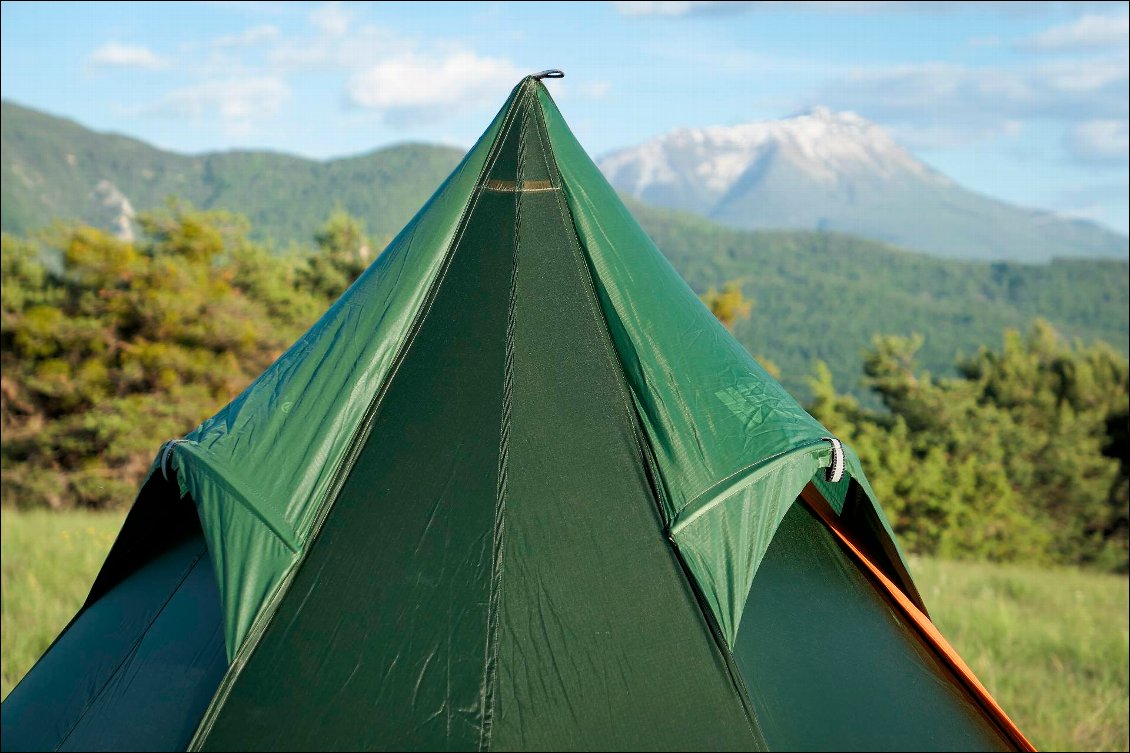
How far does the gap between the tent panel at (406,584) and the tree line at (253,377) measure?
13018 millimetres

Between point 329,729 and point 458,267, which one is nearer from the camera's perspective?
point 329,729

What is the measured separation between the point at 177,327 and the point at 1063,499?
2003 centimetres

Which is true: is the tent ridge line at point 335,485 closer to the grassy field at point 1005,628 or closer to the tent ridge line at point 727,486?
the tent ridge line at point 727,486

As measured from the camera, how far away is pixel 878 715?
2557 mm

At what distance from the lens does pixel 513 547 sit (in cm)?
253

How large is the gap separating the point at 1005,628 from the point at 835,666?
583cm

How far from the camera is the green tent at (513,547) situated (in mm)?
2365

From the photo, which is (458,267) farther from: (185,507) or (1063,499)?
(1063,499)

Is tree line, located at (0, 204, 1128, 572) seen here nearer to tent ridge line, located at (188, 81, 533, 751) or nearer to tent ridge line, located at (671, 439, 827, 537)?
tent ridge line, located at (188, 81, 533, 751)

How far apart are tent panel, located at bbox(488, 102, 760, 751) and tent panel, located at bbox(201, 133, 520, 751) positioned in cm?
8

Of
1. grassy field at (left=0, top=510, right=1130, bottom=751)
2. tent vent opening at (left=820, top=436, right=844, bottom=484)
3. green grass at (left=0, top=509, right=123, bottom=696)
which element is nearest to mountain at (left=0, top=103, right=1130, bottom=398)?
grassy field at (left=0, top=510, right=1130, bottom=751)

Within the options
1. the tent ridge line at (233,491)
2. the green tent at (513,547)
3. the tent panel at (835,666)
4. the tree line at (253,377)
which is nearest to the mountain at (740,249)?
the tree line at (253,377)

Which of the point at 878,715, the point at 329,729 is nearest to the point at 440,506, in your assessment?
the point at 329,729

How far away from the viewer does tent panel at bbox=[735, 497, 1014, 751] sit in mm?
2473
